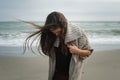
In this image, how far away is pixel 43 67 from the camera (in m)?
8.39

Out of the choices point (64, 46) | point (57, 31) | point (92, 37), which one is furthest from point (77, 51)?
point (92, 37)

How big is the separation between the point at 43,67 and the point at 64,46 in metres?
5.29

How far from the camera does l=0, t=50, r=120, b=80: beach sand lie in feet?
23.9

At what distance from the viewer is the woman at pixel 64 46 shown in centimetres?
310

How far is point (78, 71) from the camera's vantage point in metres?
3.26

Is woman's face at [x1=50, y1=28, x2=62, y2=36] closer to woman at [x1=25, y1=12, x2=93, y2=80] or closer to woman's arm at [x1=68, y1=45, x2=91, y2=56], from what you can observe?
woman at [x1=25, y1=12, x2=93, y2=80]

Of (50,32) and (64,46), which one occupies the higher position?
(50,32)

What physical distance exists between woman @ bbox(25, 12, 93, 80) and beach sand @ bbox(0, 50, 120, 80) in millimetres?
3807

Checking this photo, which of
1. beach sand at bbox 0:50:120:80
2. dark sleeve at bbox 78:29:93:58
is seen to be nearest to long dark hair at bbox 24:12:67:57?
dark sleeve at bbox 78:29:93:58

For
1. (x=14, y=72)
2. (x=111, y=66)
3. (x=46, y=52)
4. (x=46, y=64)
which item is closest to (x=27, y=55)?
(x=46, y=64)

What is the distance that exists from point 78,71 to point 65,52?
0.25m

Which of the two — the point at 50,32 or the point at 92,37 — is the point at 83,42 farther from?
the point at 92,37

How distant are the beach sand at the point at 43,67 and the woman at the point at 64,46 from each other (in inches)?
150

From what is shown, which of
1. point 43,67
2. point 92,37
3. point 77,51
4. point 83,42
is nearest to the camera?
point 77,51
